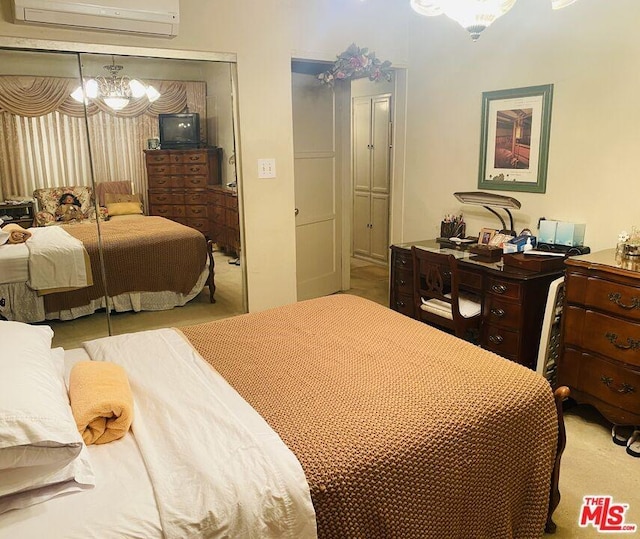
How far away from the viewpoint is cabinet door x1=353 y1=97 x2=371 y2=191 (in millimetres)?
5828

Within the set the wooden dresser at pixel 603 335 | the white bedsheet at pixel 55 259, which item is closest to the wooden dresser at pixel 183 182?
the white bedsheet at pixel 55 259

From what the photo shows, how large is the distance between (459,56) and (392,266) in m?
1.58

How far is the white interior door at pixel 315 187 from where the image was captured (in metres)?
4.31

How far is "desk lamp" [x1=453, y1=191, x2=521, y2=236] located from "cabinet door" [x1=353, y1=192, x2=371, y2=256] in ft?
7.83

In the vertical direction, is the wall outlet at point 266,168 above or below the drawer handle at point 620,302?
above

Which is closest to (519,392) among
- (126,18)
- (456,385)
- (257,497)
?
(456,385)

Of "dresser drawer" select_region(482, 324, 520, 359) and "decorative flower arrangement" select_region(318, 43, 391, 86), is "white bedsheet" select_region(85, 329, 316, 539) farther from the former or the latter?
"decorative flower arrangement" select_region(318, 43, 391, 86)

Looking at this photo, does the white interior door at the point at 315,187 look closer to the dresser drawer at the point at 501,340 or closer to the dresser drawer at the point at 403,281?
the dresser drawer at the point at 403,281

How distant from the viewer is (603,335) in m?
2.53

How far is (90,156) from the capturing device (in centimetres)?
300

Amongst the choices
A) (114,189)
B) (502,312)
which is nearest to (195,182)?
(114,189)

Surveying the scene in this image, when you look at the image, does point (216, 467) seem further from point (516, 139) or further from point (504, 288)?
point (516, 139)

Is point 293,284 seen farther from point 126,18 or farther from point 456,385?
point 456,385

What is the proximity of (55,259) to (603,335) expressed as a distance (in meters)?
2.98
